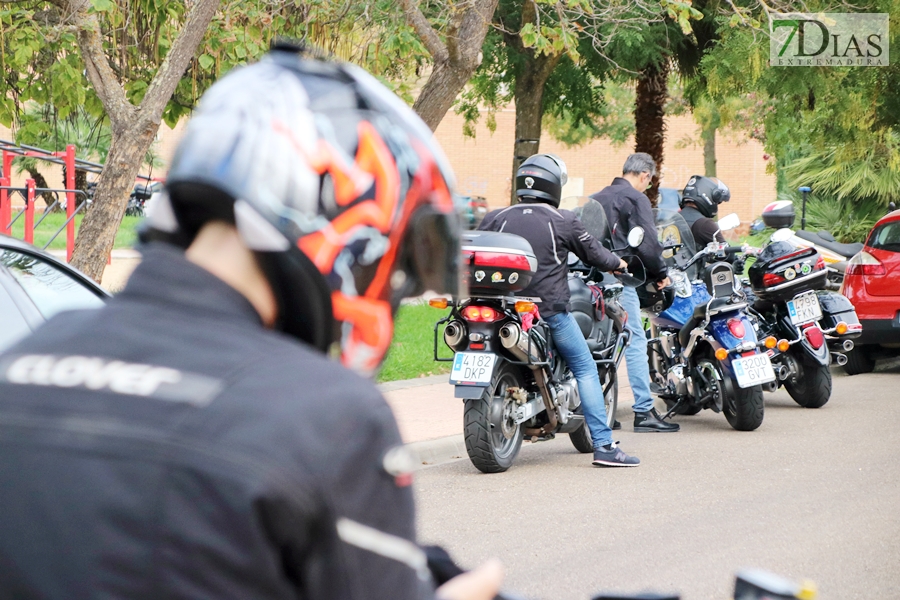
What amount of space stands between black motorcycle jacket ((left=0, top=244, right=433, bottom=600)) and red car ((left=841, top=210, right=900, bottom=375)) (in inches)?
464

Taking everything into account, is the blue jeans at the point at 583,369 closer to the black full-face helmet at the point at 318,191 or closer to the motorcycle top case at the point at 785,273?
the motorcycle top case at the point at 785,273

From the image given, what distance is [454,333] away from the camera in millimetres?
7059

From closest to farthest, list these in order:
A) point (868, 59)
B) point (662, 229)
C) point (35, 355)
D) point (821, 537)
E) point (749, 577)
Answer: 1. point (35, 355)
2. point (749, 577)
3. point (821, 537)
4. point (662, 229)
5. point (868, 59)

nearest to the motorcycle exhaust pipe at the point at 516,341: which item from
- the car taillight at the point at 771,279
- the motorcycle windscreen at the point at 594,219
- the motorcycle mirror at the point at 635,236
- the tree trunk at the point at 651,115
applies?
the motorcycle windscreen at the point at 594,219

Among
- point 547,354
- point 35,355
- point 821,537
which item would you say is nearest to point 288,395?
point 35,355

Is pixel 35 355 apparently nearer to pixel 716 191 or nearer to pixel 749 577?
pixel 749 577

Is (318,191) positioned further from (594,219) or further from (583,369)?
(594,219)

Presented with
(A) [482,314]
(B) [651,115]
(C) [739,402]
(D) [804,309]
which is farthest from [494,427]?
(B) [651,115]

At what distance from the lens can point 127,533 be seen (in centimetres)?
104

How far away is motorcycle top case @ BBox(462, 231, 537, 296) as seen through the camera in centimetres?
677

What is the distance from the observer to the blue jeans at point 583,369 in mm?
7371

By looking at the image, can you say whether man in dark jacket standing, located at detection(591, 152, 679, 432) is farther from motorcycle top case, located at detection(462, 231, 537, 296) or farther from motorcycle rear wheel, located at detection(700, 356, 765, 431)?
motorcycle top case, located at detection(462, 231, 537, 296)

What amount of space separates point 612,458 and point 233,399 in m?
6.57

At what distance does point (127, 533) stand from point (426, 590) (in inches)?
13.4
